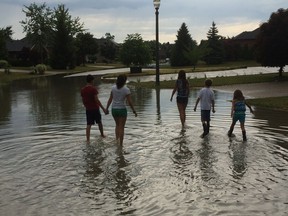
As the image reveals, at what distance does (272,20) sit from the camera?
31.0 m

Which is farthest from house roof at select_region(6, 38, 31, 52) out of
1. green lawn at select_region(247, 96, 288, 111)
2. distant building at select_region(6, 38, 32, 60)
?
green lawn at select_region(247, 96, 288, 111)

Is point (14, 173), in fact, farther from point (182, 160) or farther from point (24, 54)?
point (24, 54)

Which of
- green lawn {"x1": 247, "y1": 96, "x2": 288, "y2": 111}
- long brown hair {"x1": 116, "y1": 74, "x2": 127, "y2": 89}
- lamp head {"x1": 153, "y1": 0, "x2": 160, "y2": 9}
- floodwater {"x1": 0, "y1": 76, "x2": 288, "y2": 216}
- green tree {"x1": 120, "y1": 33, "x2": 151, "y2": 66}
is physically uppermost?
lamp head {"x1": 153, "y1": 0, "x2": 160, "y2": 9}

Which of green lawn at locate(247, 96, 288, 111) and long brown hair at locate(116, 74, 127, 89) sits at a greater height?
long brown hair at locate(116, 74, 127, 89)

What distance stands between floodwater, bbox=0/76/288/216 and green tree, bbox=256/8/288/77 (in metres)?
18.3

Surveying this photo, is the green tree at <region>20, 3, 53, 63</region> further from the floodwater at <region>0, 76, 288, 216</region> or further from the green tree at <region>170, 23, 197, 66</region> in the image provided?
the floodwater at <region>0, 76, 288, 216</region>

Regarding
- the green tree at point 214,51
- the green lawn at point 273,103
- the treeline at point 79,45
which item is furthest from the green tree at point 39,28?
the green lawn at point 273,103

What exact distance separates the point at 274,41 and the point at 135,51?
24185mm

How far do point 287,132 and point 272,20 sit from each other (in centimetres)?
2153

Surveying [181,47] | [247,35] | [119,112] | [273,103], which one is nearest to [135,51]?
[181,47]

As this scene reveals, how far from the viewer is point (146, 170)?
7836mm

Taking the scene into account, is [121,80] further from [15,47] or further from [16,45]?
[16,45]

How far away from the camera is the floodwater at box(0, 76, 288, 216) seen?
6043 millimetres

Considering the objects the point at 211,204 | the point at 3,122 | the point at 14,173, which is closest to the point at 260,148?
the point at 211,204
